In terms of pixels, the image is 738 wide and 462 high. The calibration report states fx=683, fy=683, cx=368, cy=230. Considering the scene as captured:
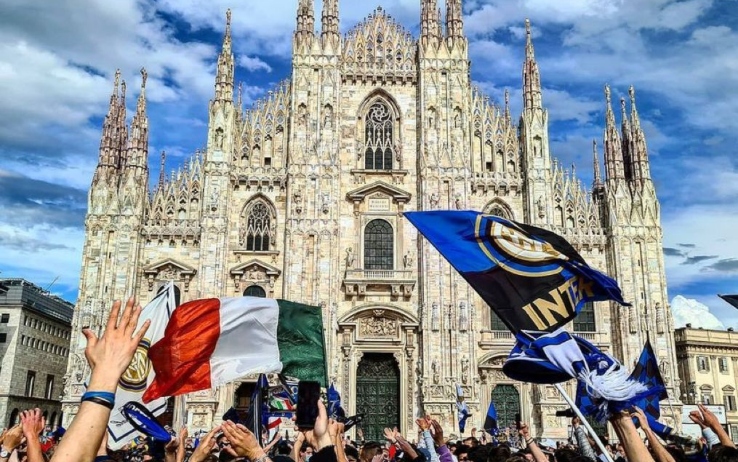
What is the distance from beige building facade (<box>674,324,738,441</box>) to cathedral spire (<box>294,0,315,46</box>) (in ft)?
122

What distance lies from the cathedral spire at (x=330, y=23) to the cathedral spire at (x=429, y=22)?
14.9 feet

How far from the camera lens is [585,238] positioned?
34.8m

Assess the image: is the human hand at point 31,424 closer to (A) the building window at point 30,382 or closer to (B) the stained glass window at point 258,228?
(B) the stained glass window at point 258,228

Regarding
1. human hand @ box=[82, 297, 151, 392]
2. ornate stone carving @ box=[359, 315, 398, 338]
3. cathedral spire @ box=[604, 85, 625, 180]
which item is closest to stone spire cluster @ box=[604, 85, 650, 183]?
cathedral spire @ box=[604, 85, 625, 180]

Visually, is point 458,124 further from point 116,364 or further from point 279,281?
point 116,364

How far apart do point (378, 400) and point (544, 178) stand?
13890 millimetres

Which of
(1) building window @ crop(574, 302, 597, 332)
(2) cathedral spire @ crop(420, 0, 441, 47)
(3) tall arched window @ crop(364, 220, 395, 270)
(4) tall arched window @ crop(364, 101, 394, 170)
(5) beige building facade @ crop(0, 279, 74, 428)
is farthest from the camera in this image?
(5) beige building facade @ crop(0, 279, 74, 428)

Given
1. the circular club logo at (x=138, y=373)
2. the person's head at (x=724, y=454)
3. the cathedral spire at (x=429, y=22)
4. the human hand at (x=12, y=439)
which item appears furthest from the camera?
the cathedral spire at (x=429, y=22)

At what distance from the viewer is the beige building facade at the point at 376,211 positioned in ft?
106

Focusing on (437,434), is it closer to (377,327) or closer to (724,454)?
(724,454)

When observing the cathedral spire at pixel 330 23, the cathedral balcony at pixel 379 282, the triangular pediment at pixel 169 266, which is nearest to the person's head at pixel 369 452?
the cathedral balcony at pixel 379 282

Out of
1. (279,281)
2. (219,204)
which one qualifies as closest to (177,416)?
(279,281)

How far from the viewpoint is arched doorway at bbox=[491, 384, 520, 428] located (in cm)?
3256

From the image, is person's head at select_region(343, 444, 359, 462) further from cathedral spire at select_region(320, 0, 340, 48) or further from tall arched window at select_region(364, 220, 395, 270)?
cathedral spire at select_region(320, 0, 340, 48)
